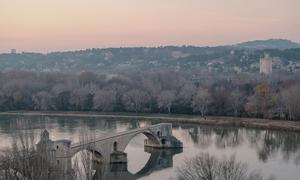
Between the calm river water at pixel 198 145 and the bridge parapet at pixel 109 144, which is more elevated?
the bridge parapet at pixel 109 144

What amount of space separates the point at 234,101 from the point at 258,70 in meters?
45.1

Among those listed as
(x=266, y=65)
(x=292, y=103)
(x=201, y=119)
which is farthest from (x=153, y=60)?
(x=292, y=103)

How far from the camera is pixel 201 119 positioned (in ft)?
126

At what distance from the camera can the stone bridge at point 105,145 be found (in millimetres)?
16688

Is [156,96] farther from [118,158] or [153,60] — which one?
[153,60]

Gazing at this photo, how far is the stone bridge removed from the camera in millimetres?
16688

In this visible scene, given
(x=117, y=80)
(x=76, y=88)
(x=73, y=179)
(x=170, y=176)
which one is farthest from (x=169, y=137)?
(x=117, y=80)

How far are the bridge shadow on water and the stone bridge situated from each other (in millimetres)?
371

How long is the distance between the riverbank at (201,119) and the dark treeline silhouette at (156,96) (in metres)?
1.42

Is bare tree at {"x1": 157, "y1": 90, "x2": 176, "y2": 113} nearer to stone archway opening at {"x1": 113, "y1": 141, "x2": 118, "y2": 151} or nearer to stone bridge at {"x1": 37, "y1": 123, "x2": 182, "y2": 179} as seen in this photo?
stone bridge at {"x1": 37, "y1": 123, "x2": 182, "y2": 179}

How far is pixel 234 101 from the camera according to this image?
40.8 m

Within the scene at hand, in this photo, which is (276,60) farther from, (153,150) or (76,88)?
(153,150)

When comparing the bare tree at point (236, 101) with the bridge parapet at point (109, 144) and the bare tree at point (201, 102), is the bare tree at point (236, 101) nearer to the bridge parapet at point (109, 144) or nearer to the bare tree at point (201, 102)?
the bare tree at point (201, 102)

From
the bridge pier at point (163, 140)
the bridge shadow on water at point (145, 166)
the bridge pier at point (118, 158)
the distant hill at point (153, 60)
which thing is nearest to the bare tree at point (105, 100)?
the bridge pier at point (163, 140)
